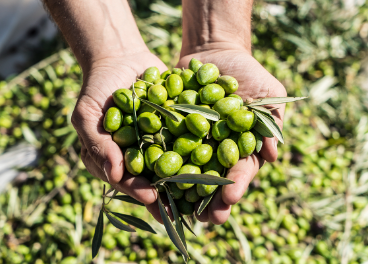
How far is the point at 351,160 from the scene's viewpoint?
4074 mm

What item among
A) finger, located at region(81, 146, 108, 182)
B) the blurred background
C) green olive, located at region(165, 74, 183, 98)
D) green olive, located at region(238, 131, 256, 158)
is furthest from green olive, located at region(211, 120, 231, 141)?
the blurred background

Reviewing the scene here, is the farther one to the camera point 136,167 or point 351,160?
point 351,160

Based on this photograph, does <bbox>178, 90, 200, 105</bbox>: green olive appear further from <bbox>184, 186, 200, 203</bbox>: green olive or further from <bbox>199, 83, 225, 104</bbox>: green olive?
<bbox>184, 186, 200, 203</bbox>: green olive

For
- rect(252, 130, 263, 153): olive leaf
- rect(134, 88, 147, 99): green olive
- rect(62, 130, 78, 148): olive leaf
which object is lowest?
rect(62, 130, 78, 148): olive leaf

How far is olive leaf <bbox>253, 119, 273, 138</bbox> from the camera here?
1.99 meters

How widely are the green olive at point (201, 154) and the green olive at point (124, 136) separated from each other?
1.60 ft

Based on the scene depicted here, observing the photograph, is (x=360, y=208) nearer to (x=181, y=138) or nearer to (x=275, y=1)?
(x=181, y=138)

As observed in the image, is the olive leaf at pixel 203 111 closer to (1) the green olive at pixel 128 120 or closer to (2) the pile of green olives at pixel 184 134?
(2) the pile of green olives at pixel 184 134

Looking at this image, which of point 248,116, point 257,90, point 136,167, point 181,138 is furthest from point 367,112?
point 136,167

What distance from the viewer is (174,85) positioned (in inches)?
84.4

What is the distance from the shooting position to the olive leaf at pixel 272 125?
1979mm

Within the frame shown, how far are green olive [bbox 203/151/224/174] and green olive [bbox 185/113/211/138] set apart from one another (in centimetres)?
22

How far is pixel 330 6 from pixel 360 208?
3519mm

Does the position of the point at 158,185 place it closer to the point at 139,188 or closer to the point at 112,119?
the point at 139,188
